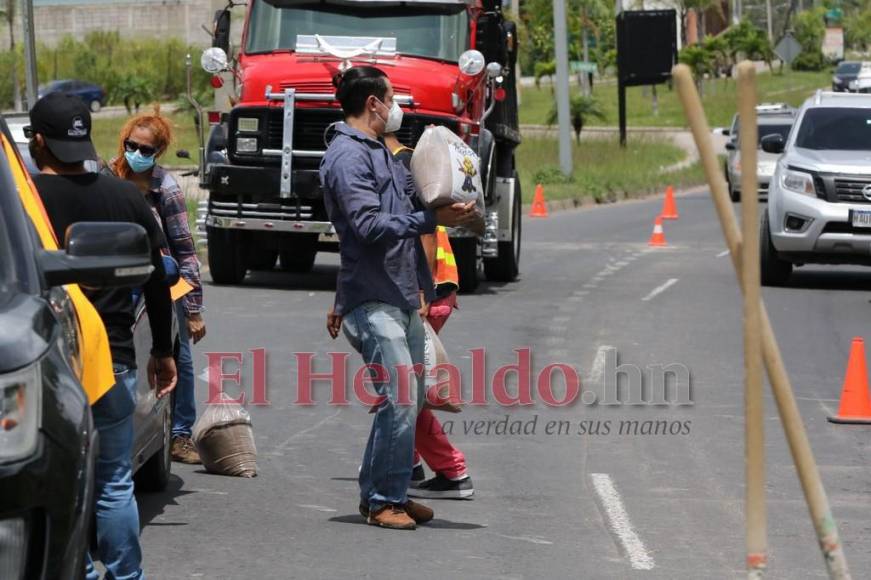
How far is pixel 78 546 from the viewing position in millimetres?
4691

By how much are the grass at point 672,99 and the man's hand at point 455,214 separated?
56.5 m

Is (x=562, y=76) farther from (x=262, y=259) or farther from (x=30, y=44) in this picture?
(x=262, y=259)

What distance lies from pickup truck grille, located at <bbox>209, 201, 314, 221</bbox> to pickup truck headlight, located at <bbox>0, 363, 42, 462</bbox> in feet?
43.6

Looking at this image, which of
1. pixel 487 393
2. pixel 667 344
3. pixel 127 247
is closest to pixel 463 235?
pixel 667 344

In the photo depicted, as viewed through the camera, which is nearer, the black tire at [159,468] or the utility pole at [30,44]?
the black tire at [159,468]

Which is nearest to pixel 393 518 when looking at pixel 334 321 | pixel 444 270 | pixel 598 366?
pixel 334 321

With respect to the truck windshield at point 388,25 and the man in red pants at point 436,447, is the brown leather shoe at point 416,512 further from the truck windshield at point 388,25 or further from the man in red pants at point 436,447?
the truck windshield at point 388,25

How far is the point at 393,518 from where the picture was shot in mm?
7953

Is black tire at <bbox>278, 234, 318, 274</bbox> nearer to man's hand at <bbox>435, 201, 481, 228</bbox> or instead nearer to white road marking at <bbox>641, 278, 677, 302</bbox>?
white road marking at <bbox>641, 278, 677, 302</bbox>

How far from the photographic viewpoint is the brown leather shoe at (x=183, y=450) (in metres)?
9.62

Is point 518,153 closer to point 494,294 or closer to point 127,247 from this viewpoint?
point 494,294

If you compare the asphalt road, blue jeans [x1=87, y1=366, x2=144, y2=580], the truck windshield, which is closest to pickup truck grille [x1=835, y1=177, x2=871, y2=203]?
the asphalt road

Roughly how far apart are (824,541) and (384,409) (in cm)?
339

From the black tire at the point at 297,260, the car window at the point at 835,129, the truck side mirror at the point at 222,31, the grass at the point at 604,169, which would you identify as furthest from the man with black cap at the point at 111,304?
the grass at the point at 604,169
